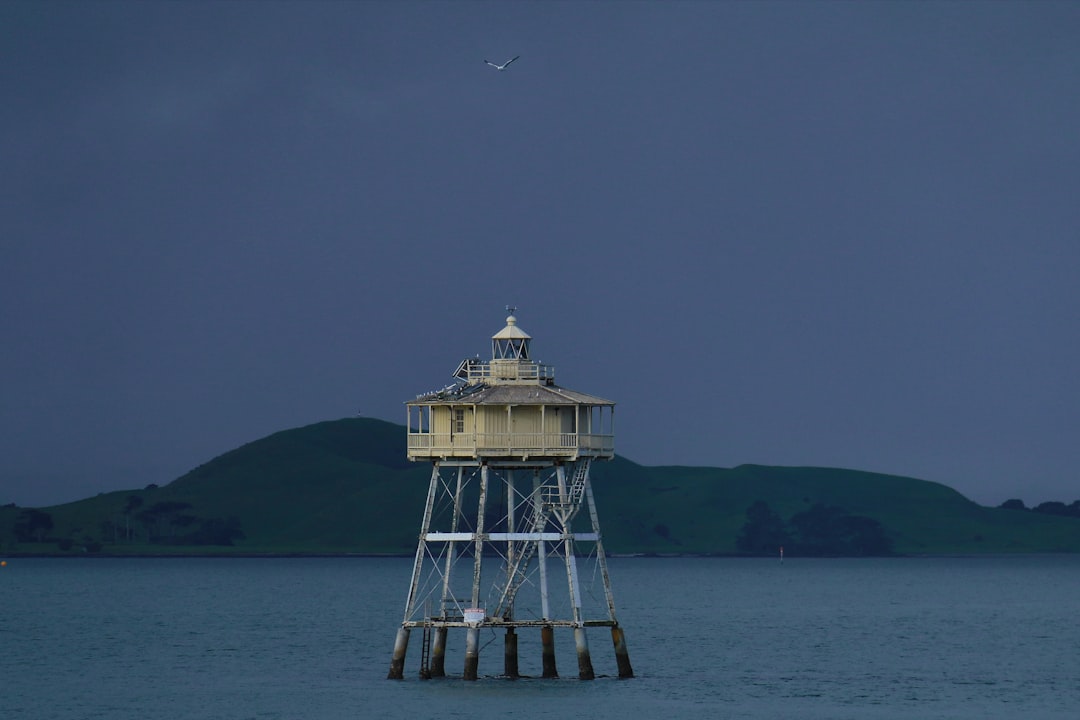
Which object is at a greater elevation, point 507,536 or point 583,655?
point 507,536

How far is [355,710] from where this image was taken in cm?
6706

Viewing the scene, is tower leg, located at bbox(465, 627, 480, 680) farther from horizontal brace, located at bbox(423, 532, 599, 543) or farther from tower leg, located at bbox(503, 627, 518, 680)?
horizontal brace, located at bbox(423, 532, 599, 543)

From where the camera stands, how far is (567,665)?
274 ft

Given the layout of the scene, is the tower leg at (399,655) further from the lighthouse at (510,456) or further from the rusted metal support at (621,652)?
the rusted metal support at (621,652)

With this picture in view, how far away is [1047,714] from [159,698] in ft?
108

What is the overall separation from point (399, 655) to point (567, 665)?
15.0 metres

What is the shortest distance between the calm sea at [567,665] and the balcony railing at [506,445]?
8206mm

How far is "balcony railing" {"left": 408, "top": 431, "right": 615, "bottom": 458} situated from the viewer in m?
66.8

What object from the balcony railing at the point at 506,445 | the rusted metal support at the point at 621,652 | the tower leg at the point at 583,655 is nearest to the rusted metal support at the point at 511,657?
the tower leg at the point at 583,655

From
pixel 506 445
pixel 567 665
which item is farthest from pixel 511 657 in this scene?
pixel 567 665

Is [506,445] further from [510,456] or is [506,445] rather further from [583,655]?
[583,655]

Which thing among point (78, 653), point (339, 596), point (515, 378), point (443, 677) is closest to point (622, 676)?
point (443, 677)

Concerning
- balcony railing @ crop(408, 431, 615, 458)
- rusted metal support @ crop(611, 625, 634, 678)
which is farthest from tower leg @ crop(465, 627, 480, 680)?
balcony railing @ crop(408, 431, 615, 458)

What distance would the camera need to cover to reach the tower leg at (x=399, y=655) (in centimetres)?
6919
